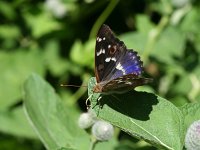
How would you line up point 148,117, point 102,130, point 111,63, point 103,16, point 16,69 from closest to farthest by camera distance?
point 148,117, point 111,63, point 102,130, point 103,16, point 16,69

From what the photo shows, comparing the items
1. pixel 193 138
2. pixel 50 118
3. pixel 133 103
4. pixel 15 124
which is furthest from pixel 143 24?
pixel 193 138

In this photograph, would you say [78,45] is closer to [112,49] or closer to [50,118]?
[50,118]

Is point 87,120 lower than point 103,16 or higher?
lower

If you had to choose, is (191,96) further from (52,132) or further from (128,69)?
(128,69)

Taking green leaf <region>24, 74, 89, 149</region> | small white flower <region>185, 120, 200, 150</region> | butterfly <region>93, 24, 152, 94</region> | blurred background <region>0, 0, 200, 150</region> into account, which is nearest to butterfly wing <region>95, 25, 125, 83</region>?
butterfly <region>93, 24, 152, 94</region>

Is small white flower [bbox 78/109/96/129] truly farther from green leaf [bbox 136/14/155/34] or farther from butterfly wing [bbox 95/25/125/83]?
green leaf [bbox 136/14/155/34]

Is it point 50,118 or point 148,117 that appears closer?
point 148,117

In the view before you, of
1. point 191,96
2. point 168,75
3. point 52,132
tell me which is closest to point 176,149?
point 52,132
